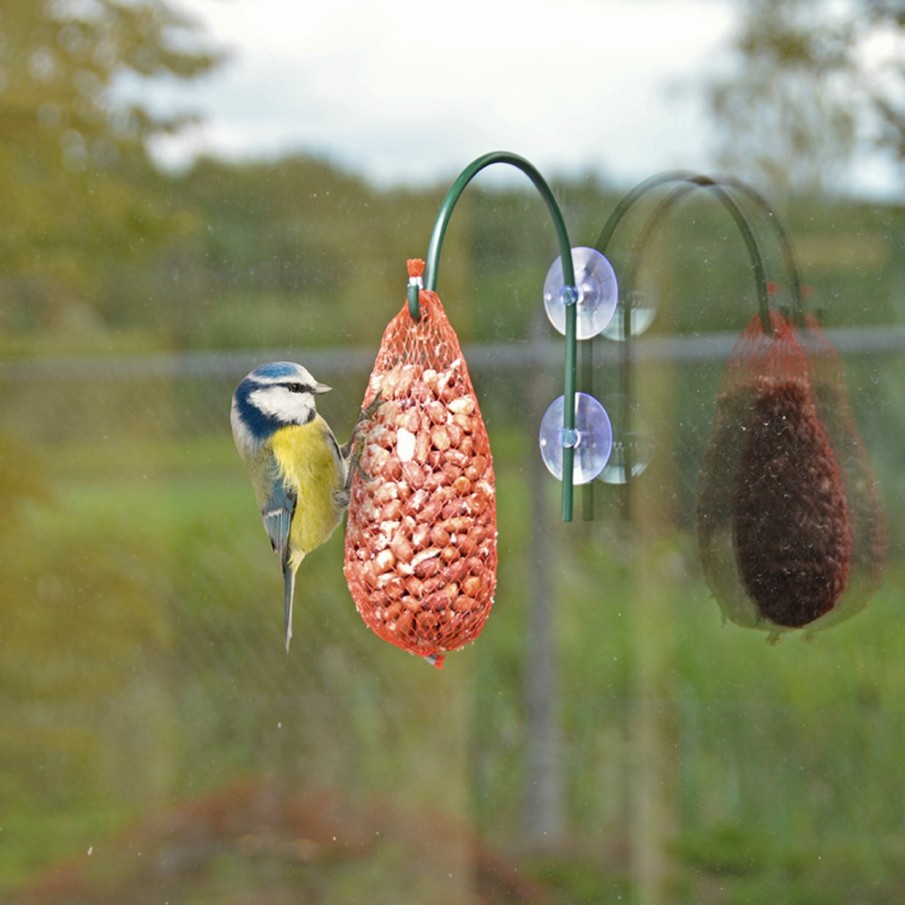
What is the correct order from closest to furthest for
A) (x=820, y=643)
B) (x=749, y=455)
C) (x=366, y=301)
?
(x=749, y=455)
(x=820, y=643)
(x=366, y=301)

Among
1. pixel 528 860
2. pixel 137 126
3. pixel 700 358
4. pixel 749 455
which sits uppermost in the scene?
pixel 137 126

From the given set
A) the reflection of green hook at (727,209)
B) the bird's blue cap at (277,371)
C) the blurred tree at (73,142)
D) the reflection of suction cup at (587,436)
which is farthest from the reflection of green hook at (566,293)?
the blurred tree at (73,142)

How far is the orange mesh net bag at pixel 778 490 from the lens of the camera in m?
1.44

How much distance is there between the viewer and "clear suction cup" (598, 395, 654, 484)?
69.2 inches

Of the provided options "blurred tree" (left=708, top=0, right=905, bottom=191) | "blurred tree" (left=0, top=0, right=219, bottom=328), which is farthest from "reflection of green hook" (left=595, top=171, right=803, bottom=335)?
"blurred tree" (left=0, top=0, right=219, bottom=328)

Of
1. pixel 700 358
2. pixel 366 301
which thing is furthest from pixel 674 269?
pixel 366 301

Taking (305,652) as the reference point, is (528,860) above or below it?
below

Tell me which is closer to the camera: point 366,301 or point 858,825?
point 858,825

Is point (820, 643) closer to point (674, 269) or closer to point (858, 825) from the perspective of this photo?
point (858, 825)

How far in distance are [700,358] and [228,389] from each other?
3.02 feet

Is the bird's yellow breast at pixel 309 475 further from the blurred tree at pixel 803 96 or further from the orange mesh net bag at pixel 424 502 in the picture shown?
the blurred tree at pixel 803 96

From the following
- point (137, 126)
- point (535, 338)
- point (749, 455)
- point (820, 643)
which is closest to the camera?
point (749, 455)

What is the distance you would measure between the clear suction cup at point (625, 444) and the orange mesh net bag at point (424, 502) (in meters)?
0.43

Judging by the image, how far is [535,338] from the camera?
2.14 metres
